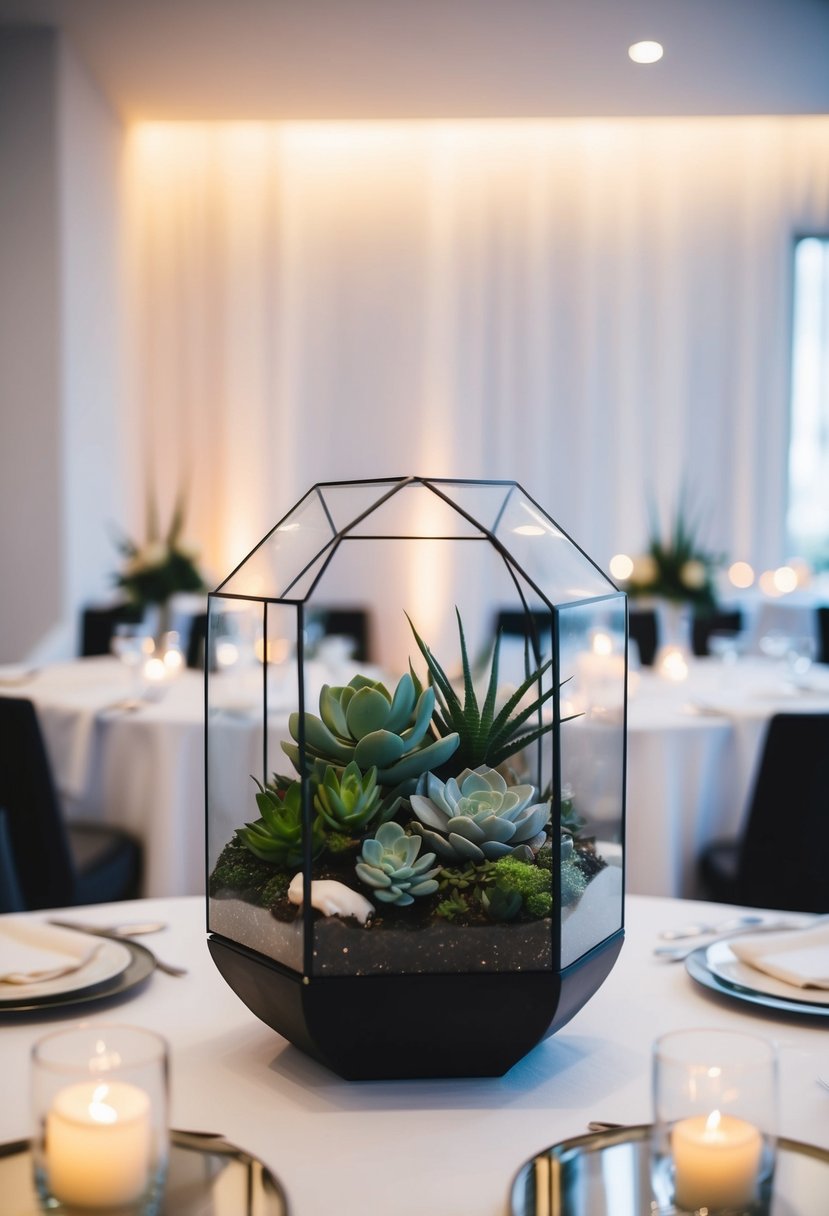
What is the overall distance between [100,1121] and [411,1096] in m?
0.33

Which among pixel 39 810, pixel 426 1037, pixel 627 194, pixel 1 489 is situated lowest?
pixel 39 810

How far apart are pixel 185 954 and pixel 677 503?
239 inches

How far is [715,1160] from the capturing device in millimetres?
648

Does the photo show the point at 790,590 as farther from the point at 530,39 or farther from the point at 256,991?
the point at 256,991

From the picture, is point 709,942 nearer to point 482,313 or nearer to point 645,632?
point 645,632

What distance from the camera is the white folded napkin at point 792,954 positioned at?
1.10 m

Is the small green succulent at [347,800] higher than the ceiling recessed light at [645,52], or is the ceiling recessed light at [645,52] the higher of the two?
the ceiling recessed light at [645,52]

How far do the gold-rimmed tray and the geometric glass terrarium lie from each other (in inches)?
5.1

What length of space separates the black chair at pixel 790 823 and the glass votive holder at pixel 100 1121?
1.95m

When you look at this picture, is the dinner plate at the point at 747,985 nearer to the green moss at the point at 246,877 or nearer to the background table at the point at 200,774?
the green moss at the point at 246,877

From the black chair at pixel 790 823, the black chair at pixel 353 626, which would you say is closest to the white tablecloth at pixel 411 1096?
the black chair at pixel 790 823

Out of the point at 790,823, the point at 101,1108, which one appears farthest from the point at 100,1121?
the point at 790,823

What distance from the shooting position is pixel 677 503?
6961 millimetres

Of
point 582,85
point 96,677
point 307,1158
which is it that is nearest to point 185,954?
point 307,1158
